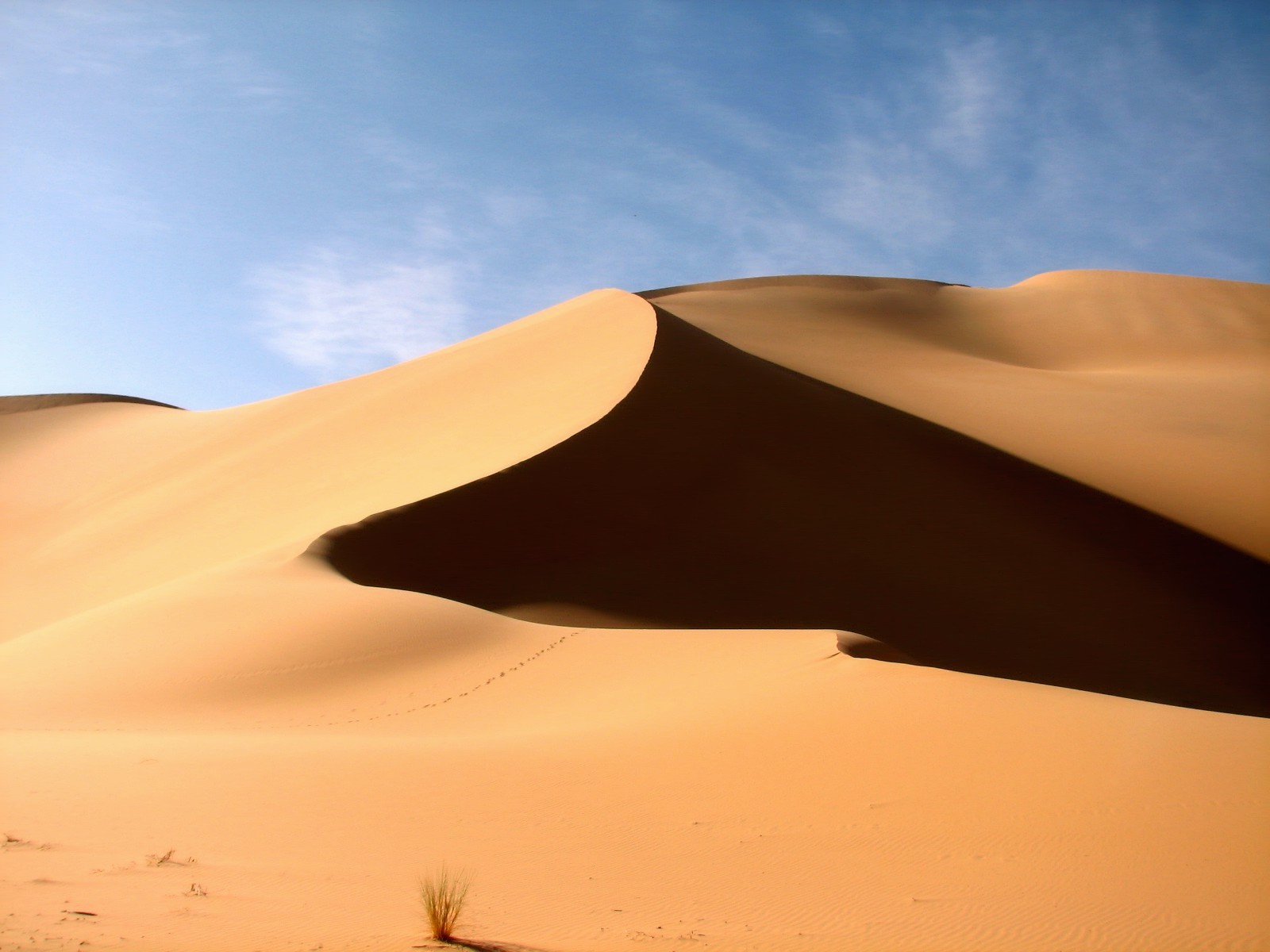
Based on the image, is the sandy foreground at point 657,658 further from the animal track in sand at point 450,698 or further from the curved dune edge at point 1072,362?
A: the curved dune edge at point 1072,362

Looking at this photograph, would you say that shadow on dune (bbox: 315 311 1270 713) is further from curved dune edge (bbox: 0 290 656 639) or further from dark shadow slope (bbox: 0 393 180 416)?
dark shadow slope (bbox: 0 393 180 416)

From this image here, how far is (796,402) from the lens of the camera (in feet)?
68.5

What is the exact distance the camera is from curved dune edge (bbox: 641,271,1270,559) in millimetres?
21297

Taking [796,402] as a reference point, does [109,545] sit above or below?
below

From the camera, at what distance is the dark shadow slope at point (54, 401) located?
41.3m

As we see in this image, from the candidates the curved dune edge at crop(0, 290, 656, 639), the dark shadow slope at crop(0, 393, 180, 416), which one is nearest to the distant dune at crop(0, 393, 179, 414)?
the dark shadow slope at crop(0, 393, 180, 416)

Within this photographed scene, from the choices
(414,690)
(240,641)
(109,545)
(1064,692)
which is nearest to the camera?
(1064,692)

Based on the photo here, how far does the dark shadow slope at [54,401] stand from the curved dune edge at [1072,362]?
2128cm

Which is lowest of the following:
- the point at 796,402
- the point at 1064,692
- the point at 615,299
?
the point at 1064,692

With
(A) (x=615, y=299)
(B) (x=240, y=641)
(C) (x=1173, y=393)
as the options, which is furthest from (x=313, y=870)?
(C) (x=1173, y=393)

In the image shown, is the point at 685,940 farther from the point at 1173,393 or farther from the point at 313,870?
the point at 1173,393

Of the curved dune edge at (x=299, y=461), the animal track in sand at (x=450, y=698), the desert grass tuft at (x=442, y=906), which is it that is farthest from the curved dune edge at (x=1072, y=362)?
the desert grass tuft at (x=442, y=906)

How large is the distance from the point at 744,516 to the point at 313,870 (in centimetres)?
1215

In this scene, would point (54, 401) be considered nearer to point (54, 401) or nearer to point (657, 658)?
point (54, 401)
